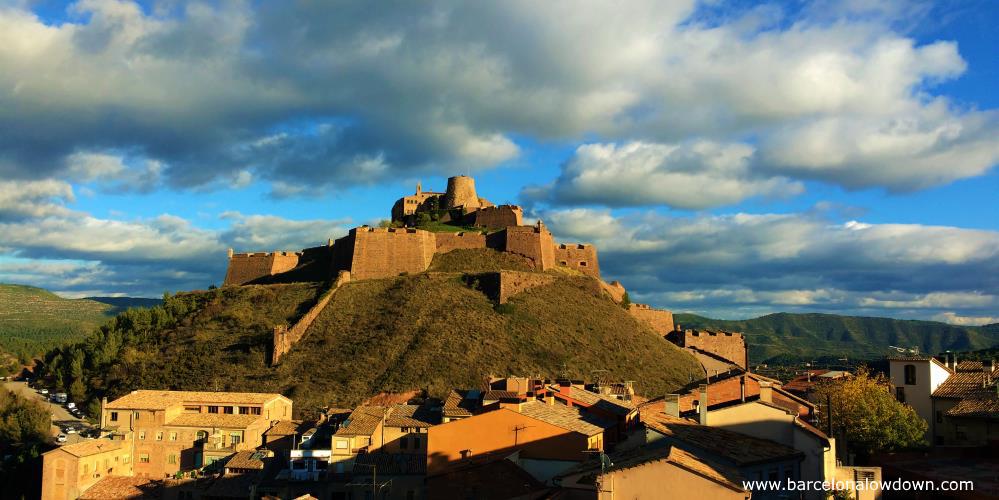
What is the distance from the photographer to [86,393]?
65.2 metres

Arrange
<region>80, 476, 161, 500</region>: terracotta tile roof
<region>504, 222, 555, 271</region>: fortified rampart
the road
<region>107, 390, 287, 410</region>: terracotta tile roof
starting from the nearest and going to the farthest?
<region>80, 476, 161, 500</region>: terracotta tile roof < <region>107, 390, 287, 410</region>: terracotta tile roof < the road < <region>504, 222, 555, 271</region>: fortified rampart

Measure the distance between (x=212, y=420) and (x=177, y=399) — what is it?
409 cm

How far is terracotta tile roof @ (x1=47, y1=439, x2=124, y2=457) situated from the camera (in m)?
47.2

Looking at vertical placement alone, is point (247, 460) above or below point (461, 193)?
below

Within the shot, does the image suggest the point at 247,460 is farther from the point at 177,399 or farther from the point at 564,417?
the point at 564,417

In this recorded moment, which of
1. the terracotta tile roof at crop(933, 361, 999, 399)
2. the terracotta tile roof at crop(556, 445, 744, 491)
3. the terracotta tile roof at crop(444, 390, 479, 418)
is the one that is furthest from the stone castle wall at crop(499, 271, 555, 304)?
the terracotta tile roof at crop(556, 445, 744, 491)

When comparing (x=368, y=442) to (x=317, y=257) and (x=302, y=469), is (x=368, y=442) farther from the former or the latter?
(x=317, y=257)

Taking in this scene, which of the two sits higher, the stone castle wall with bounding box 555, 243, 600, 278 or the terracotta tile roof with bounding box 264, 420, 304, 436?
the stone castle wall with bounding box 555, 243, 600, 278

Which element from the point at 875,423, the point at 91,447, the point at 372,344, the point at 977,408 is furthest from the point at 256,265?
the point at 977,408

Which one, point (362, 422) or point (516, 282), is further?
point (516, 282)

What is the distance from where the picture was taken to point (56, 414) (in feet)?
207

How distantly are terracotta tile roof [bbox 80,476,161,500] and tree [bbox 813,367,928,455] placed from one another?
35.9 meters

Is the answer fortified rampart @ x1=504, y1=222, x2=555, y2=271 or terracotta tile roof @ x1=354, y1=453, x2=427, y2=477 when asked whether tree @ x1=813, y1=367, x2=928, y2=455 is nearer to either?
terracotta tile roof @ x1=354, y1=453, x2=427, y2=477

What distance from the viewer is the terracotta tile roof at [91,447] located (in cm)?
4725
